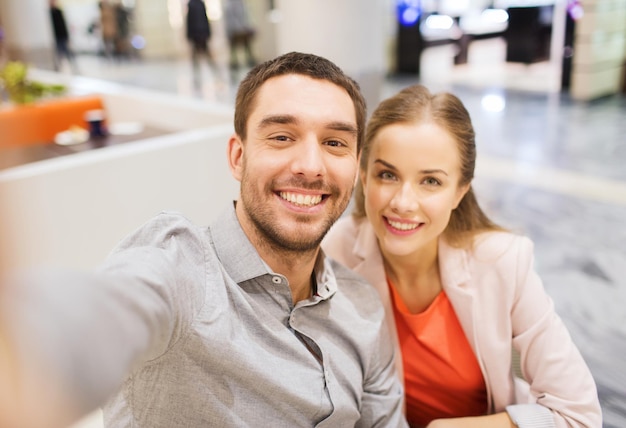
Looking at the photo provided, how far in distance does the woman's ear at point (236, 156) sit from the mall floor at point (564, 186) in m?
0.66

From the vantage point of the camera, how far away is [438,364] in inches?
60.0

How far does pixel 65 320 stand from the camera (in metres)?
0.52

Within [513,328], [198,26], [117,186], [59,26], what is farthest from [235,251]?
[59,26]

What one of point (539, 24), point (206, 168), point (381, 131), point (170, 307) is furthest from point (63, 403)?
point (539, 24)

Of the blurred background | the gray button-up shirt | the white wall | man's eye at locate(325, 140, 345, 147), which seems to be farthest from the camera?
the blurred background

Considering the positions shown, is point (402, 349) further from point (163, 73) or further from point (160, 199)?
point (163, 73)

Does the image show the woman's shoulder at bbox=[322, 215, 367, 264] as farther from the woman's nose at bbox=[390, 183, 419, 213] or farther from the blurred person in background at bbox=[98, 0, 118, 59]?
the blurred person in background at bbox=[98, 0, 118, 59]

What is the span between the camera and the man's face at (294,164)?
1.11m

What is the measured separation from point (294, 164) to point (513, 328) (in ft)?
2.55

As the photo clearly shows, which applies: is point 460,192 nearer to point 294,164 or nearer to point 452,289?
point 452,289

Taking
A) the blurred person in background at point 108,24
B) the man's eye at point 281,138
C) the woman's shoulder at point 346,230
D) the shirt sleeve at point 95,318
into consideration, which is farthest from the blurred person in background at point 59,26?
the shirt sleeve at point 95,318

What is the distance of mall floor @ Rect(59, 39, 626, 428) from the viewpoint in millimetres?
2639

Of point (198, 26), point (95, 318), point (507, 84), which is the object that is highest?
point (198, 26)

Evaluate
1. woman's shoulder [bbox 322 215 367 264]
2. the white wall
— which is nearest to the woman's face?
woman's shoulder [bbox 322 215 367 264]
